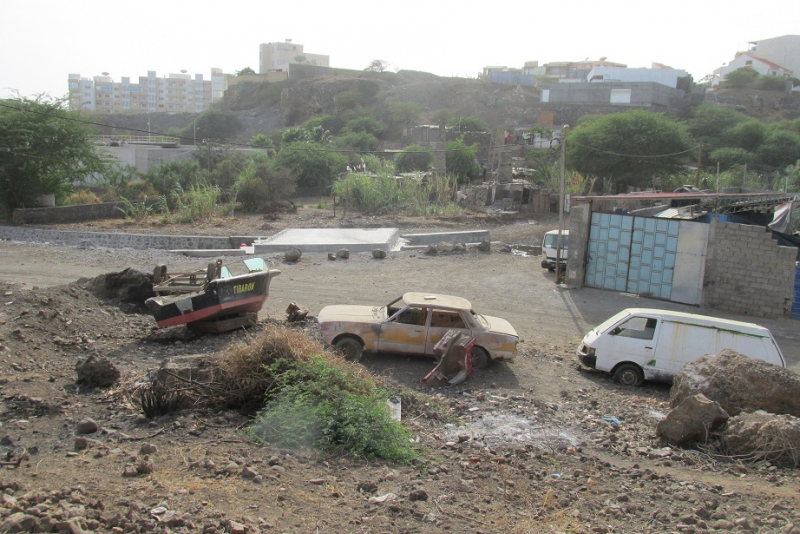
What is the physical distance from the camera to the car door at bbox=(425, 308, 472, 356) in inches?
424

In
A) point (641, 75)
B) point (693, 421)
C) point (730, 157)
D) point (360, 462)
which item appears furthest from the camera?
point (641, 75)

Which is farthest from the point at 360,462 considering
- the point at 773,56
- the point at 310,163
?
the point at 773,56

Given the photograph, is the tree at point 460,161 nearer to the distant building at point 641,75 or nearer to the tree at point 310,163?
the tree at point 310,163

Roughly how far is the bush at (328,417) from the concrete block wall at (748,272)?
12.1 metres

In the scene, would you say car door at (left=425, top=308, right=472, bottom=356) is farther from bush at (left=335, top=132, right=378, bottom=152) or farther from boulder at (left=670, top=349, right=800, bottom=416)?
bush at (left=335, top=132, right=378, bottom=152)

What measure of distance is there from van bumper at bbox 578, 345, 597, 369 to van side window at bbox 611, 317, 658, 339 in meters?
0.51

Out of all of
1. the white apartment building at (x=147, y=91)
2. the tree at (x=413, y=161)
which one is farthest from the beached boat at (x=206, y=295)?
the white apartment building at (x=147, y=91)

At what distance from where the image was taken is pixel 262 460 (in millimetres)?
6016

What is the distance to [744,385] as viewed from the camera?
8555 millimetres

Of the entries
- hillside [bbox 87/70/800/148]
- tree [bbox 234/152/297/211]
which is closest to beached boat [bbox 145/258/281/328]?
tree [bbox 234/152/297/211]

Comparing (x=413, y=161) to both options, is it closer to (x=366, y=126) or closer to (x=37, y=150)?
(x=37, y=150)

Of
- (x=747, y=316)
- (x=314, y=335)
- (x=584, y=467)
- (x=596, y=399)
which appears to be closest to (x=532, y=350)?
(x=596, y=399)

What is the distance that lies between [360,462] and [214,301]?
18.6 ft

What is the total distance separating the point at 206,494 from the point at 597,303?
43.7 ft
